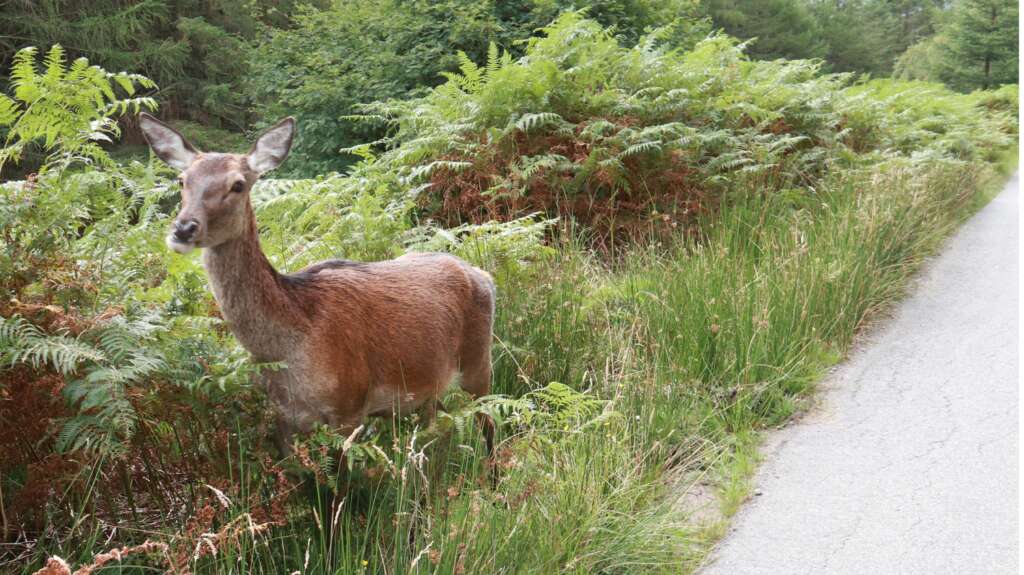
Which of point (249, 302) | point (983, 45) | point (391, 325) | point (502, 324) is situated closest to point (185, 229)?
point (249, 302)

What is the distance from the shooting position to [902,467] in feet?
15.6

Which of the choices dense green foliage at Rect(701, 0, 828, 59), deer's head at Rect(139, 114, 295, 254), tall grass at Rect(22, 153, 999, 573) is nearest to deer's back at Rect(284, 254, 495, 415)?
tall grass at Rect(22, 153, 999, 573)

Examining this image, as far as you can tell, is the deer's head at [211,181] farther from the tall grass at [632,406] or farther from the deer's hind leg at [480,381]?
the deer's hind leg at [480,381]

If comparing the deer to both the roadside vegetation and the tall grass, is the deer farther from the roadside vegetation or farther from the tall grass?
the tall grass

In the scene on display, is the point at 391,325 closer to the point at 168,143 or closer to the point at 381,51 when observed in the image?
the point at 168,143

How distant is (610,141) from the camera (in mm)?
8375

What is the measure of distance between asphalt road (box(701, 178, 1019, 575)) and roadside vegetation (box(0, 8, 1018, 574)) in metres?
0.24

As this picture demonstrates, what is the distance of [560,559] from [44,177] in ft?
9.03

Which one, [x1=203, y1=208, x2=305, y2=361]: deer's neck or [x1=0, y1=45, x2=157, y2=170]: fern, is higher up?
[x1=0, y1=45, x2=157, y2=170]: fern

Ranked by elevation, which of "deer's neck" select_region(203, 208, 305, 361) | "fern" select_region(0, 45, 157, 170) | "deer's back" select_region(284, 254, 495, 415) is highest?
"fern" select_region(0, 45, 157, 170)

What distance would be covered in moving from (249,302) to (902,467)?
11.9 ft

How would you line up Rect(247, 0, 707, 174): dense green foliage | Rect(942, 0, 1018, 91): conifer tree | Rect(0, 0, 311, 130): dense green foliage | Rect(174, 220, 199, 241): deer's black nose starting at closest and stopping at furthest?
Rect(174, 220, 199, 241): deer's black nose
Rect(247, 0, 707, 174): dense green foliage
Rect(0, 0, 311, 130): dense green foliage
Rect(942, 0, 1018, 91): conifer tree

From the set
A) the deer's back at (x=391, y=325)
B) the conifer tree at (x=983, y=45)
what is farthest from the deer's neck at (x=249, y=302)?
the conifer tree at (x=983, y=45)

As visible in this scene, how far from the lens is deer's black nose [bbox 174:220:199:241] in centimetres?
316
